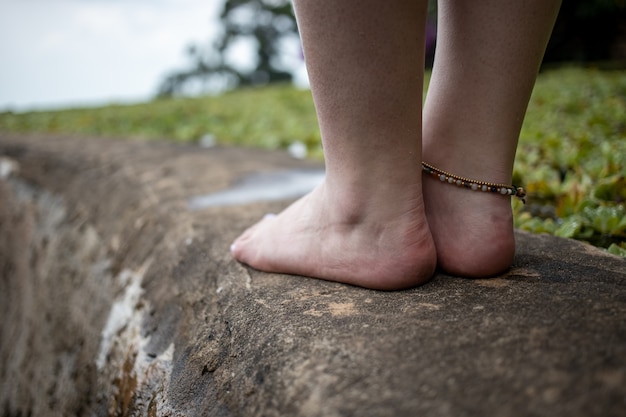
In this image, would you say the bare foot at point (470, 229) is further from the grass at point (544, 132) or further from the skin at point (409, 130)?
the grass at point (544, 132)

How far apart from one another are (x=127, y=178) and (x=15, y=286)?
80 cm

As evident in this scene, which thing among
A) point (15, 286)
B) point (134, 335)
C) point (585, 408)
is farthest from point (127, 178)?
point (585, 408)

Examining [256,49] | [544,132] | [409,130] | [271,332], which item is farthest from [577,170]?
[256,49]

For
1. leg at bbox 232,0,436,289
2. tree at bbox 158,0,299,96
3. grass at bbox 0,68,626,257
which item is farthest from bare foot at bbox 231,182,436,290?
tree at bbox 158,0,299,96

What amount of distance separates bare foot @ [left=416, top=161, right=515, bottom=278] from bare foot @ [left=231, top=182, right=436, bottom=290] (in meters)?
0.05

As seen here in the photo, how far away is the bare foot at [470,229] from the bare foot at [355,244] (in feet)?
0.16

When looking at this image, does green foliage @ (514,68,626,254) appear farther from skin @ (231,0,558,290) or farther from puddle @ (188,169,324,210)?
puddle @ (188,169,324,210)

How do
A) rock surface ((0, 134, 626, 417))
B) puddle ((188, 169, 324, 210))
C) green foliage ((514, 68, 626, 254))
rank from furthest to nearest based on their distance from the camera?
puddle ((188, 169, 324, 210)) → green foliage ((514, 68, 626, 254)) → rock surface ((0, 134, 626, 417))

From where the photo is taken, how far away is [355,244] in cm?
88

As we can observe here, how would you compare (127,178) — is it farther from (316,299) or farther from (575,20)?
(575,20)

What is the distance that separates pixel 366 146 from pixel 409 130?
73 mm

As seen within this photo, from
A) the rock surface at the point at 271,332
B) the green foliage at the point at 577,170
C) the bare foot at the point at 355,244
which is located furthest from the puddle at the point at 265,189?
the green foliage at the point at 577,170

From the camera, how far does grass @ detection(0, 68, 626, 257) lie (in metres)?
1.36

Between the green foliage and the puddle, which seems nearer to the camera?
the green foliage
